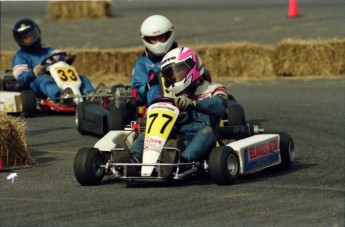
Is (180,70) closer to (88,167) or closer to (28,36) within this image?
(88,167)

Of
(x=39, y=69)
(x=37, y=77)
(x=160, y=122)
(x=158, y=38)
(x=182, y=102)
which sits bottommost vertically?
(x=37, y=77)

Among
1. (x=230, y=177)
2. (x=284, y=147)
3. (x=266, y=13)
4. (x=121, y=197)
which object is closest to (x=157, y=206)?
(x=121, y=197)

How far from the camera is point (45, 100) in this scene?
562 inches

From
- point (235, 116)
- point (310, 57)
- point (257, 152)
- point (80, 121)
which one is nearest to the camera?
point (257, 152)

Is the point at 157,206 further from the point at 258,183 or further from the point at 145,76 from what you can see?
the point at 145,76

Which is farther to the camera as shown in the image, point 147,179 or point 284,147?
point 284,147

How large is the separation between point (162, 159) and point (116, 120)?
122 inches

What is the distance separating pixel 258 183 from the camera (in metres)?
8.42

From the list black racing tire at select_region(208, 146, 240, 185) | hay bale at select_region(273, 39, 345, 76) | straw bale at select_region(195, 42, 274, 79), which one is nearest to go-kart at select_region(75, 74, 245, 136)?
black racing tire at select_region(208, 146, 240, 185)

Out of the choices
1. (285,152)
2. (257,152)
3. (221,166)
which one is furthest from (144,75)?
(221,166)

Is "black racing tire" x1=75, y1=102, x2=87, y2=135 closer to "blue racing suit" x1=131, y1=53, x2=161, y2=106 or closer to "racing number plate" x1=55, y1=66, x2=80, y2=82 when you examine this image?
"blue racing suit" x1=131, y1=53, x2=161, y2=106

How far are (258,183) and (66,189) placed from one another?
1.52 m

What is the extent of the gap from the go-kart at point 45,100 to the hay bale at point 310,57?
4.68 m

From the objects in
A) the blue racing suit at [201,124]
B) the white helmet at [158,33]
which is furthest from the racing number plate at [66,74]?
the blue racing suit at [201,124]
